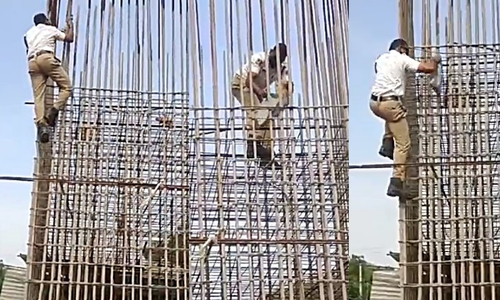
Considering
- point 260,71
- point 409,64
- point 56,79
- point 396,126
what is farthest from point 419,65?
point 56,79

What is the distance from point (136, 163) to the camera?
2.56 meters

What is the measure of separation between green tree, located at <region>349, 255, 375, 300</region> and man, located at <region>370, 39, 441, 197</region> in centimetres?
19

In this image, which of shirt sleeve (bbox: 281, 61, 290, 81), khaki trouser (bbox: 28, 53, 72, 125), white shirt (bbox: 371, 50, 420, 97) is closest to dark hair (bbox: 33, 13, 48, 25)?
khaki trouser (bbox: 28, 53, 72, 125)

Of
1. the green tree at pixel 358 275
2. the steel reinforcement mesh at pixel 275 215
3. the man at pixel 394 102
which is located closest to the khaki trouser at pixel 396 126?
the man at pixel 394 102

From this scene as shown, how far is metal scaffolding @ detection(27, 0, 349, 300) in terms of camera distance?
199 cm

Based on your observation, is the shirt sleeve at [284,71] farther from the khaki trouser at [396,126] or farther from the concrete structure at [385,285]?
the concrete structure at [385,285]

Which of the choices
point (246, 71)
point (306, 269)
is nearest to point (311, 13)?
point (246, 71)

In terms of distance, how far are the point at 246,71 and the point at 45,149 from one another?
648mm

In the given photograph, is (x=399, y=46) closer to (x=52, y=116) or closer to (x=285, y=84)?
(x=285, y=84)

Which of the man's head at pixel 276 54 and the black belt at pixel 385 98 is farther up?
the man's head at pixel 276 54

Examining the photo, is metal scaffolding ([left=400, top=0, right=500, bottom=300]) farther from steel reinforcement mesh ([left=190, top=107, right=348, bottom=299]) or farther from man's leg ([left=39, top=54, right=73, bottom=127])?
man's leg ([left=39, top=54, right=73, bottom=127])

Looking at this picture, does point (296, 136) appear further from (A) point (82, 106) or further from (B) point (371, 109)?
(A) point (82, 106)

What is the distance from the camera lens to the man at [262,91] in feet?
6.84

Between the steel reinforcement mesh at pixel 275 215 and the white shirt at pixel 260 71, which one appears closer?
the steel reinforcement mesh at pixel 275 215
